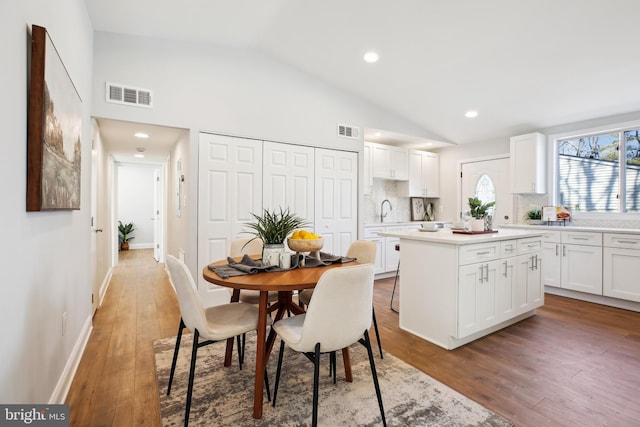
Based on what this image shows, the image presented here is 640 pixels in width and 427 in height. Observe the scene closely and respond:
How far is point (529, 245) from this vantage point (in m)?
3.20

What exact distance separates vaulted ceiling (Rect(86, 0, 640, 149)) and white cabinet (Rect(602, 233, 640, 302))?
68.0 inches

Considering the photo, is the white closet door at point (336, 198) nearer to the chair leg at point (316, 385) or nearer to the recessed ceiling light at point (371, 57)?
the recessed ceiling light at point (371, 57)

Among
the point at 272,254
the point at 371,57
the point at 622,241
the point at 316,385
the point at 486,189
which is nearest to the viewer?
the point at 316,385

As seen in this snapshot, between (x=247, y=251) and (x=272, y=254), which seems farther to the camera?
(x=247, y=251)

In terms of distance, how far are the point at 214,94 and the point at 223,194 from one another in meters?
1.20

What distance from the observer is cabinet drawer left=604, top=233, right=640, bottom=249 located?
3.53 m

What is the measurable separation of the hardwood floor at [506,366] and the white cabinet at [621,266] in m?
0.23

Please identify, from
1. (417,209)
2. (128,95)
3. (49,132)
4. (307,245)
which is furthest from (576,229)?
(128,95)

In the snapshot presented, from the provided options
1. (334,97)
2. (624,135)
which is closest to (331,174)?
(334,97)

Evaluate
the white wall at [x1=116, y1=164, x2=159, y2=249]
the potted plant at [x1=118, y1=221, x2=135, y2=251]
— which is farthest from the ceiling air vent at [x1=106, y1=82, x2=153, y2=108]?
the potted plant at [x1=118, y1=221, x2=135, y2=251]

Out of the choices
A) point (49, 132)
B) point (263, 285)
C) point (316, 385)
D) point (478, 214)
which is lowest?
point (316, 385)

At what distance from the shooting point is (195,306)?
65.5 inches

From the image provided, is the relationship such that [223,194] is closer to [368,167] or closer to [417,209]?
[368,167]

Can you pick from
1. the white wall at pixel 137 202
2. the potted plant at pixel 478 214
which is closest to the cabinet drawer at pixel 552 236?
the potted plant at pixel 478 214
